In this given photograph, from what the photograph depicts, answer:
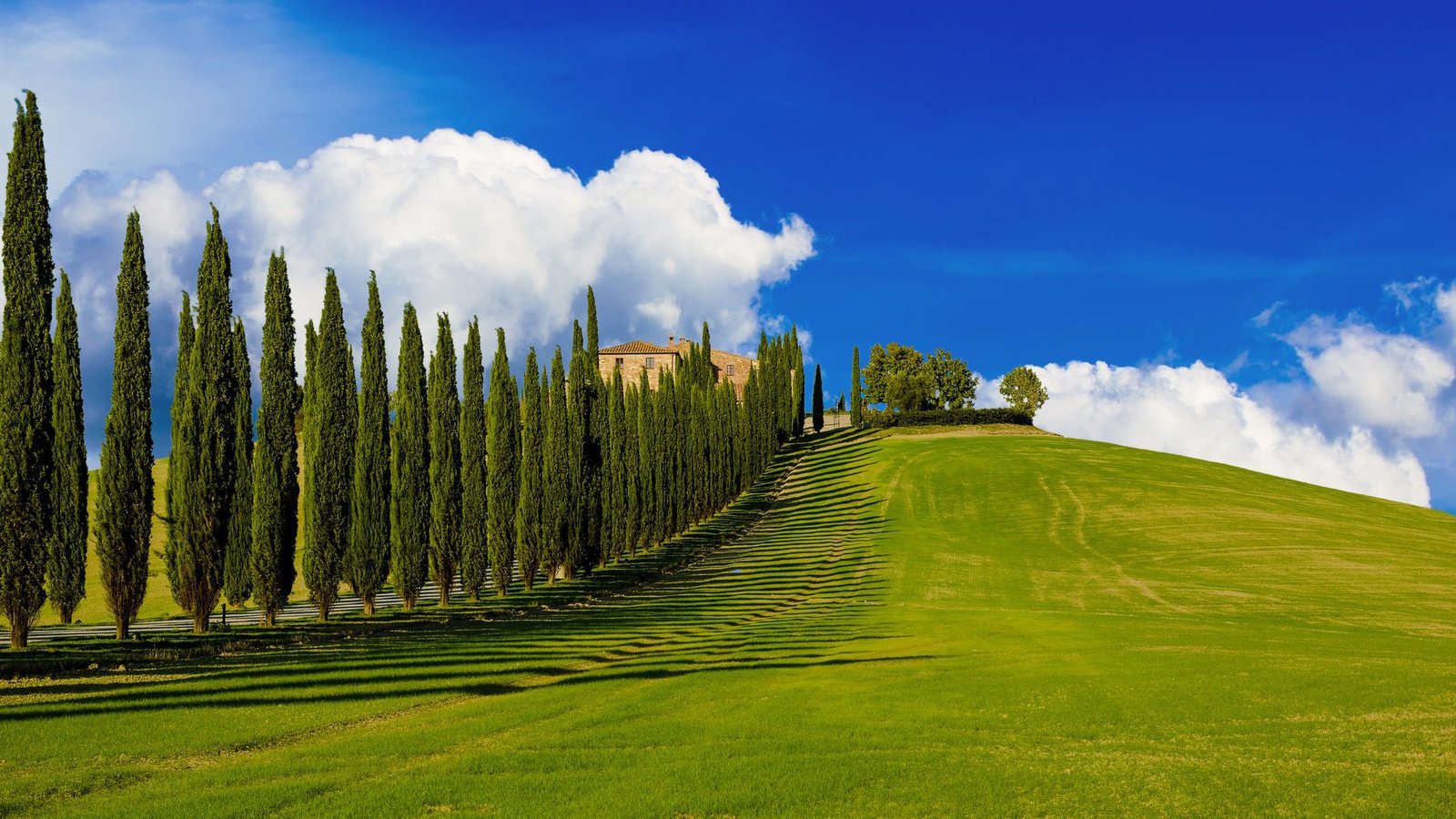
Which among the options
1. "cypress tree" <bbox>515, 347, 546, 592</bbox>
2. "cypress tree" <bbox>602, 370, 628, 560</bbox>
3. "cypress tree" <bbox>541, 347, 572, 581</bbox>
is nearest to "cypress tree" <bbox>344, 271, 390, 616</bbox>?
"cypress tree" <bbox>515, 347, 546, 592</bbox>

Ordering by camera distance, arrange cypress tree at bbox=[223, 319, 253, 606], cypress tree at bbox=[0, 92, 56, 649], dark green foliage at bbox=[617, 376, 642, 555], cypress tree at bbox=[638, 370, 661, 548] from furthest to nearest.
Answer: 1. cypress tree at bbox=[638, 370, 661, 548]
2. dark green foliage at bbox=[617, 376, 642, 555]
3. cypress tree at bbox=[223, 319, 253, 606]
4. cypress tree at bbox=[0, 92, 56, 649]

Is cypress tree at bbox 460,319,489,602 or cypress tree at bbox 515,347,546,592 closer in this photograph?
cypress tree at bbox 460,319,489,602

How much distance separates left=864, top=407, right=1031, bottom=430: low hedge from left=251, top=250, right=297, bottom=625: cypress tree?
77.9 meters

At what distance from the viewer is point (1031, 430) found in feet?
325

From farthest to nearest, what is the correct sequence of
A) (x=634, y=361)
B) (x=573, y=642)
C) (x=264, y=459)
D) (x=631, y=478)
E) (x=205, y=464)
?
(x=634, y=361) < (x=631, y=478) < (x=264, y=459) < (x=205, y=464) < (x=573, y=642)

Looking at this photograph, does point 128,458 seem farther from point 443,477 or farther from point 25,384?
point 443,477

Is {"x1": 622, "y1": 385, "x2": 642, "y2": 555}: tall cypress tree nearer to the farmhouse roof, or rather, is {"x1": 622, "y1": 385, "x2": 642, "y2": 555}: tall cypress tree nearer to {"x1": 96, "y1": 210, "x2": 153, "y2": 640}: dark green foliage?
{"x1": 96, "y1": 210, "x2": 153, "y2": 640}: dark green foliage

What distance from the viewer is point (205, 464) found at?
27328mm

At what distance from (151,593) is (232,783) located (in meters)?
39.8

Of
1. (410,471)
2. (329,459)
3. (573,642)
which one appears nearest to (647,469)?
(410,471)

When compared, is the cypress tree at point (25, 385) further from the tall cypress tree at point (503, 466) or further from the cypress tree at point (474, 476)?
the tall cypress tree at point (503, 466)

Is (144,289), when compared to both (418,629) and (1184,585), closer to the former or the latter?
(418,629)

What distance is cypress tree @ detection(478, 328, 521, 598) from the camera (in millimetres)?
38469

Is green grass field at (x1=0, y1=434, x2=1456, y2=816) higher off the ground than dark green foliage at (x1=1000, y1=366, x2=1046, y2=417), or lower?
lower
